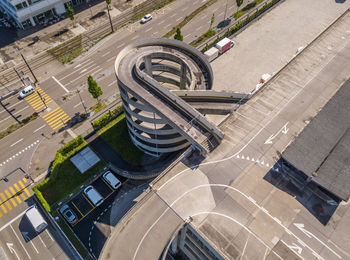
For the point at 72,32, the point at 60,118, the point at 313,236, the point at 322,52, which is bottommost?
the point at 313,236

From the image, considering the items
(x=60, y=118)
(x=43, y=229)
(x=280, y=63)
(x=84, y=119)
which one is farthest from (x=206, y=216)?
(x=280, y=63)

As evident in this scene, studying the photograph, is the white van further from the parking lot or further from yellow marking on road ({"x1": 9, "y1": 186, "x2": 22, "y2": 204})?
the parking lot

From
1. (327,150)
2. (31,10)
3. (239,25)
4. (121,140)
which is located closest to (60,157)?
(121,140)

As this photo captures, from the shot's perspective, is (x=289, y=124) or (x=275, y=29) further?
(x=275, y=29)

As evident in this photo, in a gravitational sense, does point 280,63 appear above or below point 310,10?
below

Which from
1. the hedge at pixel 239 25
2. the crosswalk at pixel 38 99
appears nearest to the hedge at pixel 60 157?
the crosswalk at pixel 38 99

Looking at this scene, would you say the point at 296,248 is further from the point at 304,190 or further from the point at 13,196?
the point at 13,196

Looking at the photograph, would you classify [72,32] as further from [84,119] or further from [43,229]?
[43,229]

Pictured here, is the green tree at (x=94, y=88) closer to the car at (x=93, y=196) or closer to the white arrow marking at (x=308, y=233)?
the car at (x=93, y=196)
